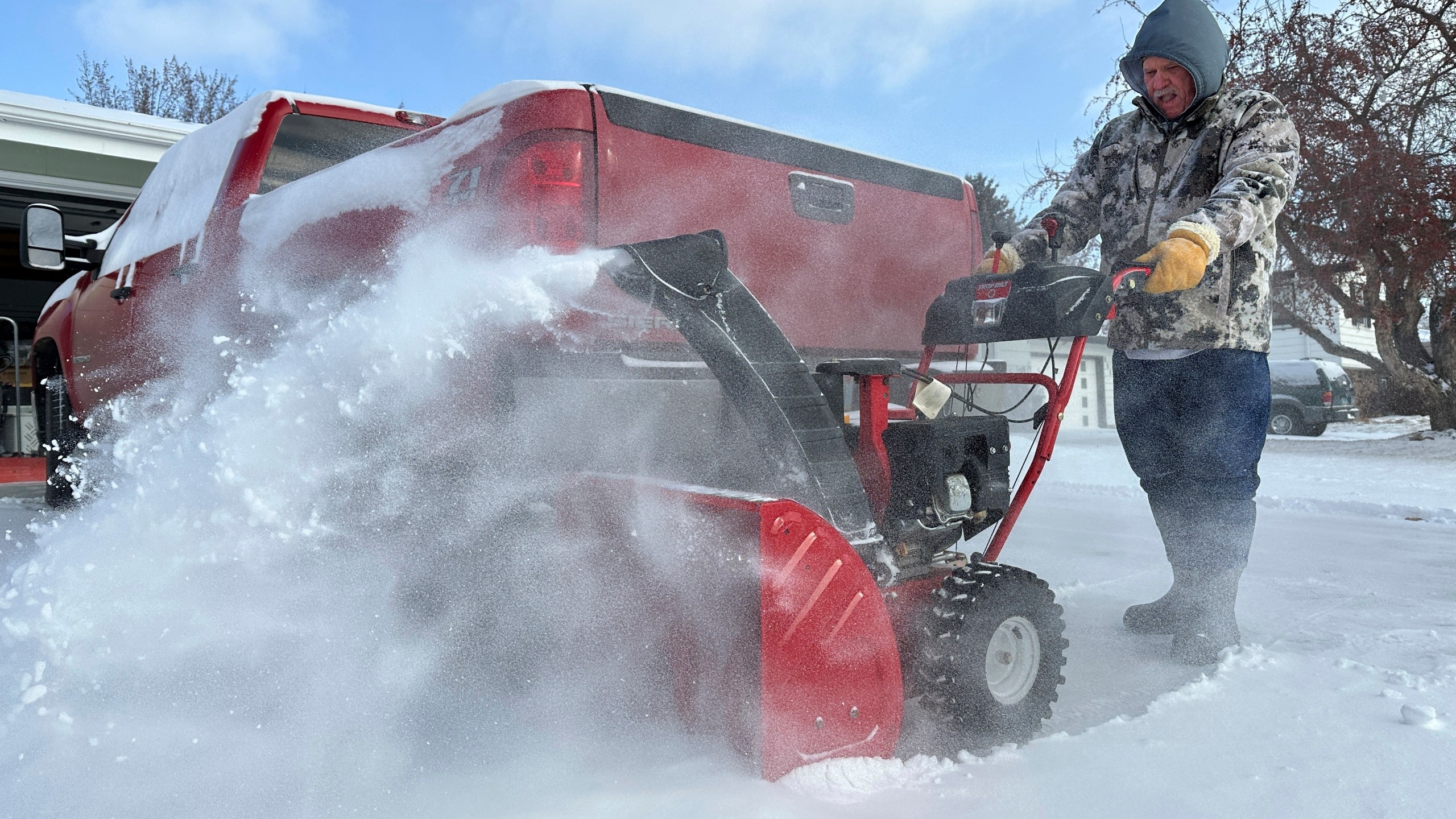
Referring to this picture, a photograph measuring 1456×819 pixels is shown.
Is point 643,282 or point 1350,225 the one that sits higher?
point 1350,225

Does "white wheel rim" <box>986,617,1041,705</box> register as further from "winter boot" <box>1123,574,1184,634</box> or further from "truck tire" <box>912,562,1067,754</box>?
"winter boot" <box>1123,574,1184,634</box>

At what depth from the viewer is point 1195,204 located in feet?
9.04

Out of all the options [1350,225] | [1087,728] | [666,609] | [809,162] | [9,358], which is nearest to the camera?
[666,609]

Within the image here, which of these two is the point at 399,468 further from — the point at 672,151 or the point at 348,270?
the point at 672,151

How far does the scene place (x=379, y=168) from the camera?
8.37 ft

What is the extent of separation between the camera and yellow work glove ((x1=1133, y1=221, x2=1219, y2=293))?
7.41 feet

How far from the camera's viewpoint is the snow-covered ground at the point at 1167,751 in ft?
5.51

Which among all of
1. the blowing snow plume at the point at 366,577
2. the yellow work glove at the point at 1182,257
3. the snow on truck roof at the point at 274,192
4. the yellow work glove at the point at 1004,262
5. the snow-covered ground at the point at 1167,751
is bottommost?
the snow-covered ground at the point at 1167,751

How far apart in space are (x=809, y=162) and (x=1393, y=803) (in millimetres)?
2031

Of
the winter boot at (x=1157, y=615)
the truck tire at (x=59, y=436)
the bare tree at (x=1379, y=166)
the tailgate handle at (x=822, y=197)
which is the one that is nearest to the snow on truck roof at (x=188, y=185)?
the truck tire at (x=59, y=436)

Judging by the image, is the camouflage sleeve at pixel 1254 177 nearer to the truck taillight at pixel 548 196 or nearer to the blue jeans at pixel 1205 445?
the blue jeans at pixel 1205 445

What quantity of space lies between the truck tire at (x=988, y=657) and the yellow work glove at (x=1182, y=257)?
31.5 inches

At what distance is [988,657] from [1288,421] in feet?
60.9

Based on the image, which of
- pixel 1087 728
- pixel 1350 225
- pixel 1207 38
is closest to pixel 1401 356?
pixel 1350 225
